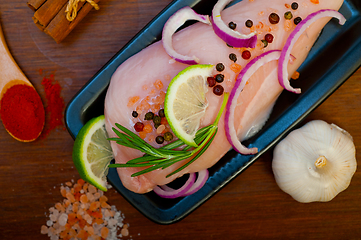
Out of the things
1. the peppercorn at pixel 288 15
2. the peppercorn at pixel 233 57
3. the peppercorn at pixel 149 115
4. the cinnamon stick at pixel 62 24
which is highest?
the peppercorn at pixel 288 15

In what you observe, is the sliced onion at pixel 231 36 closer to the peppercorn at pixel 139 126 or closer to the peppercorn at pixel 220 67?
the peppercorn at pixel 220 67

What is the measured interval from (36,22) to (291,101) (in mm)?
1733

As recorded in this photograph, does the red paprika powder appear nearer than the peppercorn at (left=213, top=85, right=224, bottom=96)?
No

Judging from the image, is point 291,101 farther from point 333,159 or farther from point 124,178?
point 124,178

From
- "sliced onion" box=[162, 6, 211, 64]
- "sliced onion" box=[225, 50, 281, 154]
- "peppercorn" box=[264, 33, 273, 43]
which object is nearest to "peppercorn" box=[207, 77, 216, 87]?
"sliced onion" box=[225, 50, 281, 154]

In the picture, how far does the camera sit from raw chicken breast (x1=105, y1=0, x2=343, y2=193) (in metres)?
1.36

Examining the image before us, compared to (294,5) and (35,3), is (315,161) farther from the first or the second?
(35,3)

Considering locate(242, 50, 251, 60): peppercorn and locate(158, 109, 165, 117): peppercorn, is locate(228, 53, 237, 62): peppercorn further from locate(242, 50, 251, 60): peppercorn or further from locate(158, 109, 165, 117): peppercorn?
locate(158, 109, 165, 117): peppercorn

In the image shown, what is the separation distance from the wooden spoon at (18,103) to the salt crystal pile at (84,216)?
47cm

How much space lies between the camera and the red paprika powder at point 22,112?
67.3 inches

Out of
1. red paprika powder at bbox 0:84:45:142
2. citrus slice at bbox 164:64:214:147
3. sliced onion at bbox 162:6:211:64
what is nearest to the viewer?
citrus slice at bbox 164:64:214:147

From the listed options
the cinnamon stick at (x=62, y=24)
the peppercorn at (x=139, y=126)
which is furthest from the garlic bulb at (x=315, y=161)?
the cinnamon stick at (x=62, y=24)

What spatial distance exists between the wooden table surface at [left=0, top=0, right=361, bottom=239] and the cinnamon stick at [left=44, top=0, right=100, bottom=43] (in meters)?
0.08

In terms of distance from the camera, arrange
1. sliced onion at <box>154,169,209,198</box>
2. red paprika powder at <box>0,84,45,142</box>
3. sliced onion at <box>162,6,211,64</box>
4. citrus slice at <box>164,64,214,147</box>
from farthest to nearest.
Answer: red paprika powder at <box>0,84,45,142</box>
sliced onion at <box>154,169,209,198</box>
sliced onion at <box>162,6,211,64</box>
citrus slice at <box>164,64,214,147</box>
